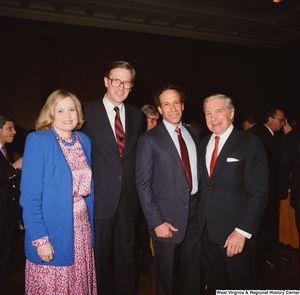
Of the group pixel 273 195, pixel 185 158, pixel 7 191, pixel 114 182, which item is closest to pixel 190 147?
pixel 185 158

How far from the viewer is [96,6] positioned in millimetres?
5859

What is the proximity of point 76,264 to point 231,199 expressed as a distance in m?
1.14

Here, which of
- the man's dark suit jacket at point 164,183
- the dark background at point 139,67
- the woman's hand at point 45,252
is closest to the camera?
the woman's hand at point 45,252

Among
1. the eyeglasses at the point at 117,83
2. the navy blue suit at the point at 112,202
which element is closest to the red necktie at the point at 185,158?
the navy blue suit at the point at 112,202

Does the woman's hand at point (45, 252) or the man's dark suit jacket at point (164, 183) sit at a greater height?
the man's dark suit jacket at point (164, 183)

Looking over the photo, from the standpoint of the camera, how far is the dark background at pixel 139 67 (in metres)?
6.09

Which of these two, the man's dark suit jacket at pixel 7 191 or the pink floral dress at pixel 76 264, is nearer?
the pink floral dress at pixel 76 264

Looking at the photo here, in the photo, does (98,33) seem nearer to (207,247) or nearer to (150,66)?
(150,66)

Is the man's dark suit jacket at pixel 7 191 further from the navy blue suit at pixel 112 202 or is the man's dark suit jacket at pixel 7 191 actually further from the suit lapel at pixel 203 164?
the suit lapel at pixel 203 164

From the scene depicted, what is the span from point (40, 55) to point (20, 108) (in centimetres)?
135

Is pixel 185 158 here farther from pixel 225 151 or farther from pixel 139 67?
pixel 139 67

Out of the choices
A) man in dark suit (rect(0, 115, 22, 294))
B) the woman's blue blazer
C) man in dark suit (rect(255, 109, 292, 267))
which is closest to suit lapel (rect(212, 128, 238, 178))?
the woman's blue blazer

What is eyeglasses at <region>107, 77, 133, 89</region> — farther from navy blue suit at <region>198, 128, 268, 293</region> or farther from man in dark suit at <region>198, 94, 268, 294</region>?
navy blue suit at <region>198, 128, 268, 293</region>

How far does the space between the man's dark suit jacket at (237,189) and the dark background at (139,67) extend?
16.5 feet
